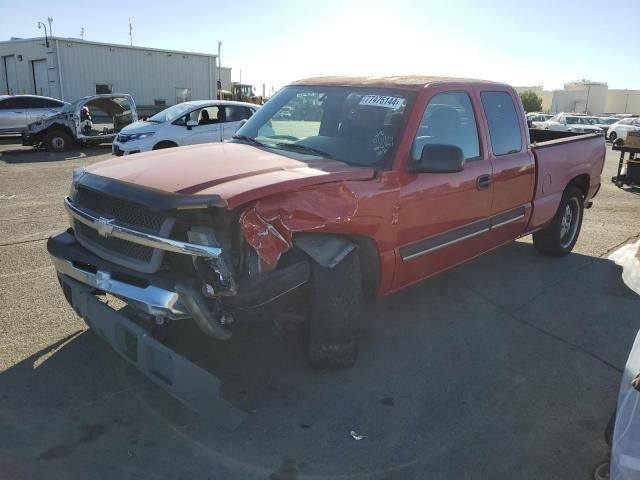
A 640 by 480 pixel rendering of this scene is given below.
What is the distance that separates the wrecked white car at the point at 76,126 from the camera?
15312 mm

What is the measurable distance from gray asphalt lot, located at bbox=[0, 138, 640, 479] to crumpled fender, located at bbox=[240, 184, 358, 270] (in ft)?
2.23

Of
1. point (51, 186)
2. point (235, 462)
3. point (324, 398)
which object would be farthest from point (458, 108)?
point (51, 186)

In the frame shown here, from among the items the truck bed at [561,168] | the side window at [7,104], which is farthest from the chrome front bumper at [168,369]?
the side window at [7,104]

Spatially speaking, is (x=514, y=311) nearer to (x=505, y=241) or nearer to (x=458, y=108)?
(x=505, y=241)

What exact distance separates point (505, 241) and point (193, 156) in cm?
304

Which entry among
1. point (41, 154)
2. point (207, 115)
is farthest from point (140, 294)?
point (41, 154)

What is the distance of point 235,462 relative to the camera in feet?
8.82

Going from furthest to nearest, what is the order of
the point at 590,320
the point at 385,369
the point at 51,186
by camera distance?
the point at 51,186 → the point at 590,320 → the point at 385,369

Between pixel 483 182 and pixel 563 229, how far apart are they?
250 centimetres

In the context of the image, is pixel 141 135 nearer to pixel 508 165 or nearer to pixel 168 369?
pixel 508 165

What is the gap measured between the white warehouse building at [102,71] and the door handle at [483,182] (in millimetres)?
27961

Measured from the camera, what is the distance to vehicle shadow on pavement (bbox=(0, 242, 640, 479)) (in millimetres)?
2701

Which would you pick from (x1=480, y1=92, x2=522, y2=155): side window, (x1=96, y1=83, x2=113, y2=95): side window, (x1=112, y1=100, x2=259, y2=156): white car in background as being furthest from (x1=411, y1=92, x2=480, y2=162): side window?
(x1=96, y1=83, x2=113, y2=95): side window

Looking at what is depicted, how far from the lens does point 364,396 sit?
330 centimetres
